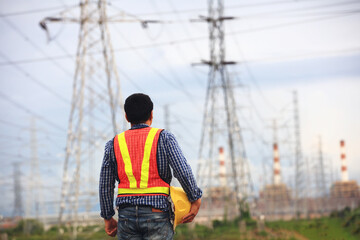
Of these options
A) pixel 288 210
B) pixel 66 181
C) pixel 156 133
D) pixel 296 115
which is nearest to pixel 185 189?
pixel 156 133

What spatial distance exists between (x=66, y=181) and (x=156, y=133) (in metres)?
18.2

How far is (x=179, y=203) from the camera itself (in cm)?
424

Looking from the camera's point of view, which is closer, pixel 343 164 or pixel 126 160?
pixel 126 160

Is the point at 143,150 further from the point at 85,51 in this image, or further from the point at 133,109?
the point at 85,51

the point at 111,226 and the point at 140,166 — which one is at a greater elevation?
the point at 140,166

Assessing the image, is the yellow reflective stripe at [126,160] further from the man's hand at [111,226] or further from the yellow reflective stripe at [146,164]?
the man's hand at [111,226]


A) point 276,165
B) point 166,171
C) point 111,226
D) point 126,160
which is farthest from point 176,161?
point 276,165

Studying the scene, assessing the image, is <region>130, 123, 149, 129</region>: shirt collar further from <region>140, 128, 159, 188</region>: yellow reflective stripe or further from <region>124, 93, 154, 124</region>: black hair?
<region>140, 128, 159, 188</region>: yellow reflective stripe

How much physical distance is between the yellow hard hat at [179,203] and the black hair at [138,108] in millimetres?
541

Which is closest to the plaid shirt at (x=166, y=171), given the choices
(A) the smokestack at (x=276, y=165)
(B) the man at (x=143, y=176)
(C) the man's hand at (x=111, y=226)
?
(B) the man at (x=143, y=176)

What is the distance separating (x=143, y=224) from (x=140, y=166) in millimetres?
384

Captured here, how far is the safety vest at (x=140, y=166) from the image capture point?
165 inches

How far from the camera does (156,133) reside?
430cm

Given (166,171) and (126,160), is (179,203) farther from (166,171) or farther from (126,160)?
(126,160)
